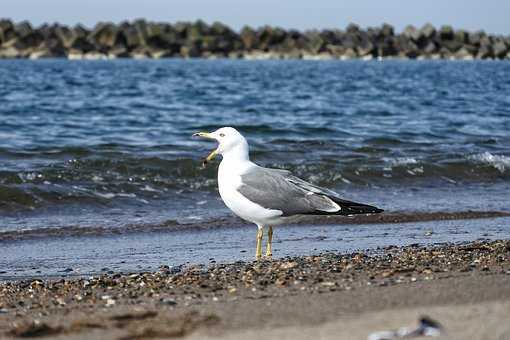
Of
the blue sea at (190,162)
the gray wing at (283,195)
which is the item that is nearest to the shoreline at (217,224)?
the blue sea at (190,162)

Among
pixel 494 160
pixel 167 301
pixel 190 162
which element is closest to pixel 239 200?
pixel 167 301

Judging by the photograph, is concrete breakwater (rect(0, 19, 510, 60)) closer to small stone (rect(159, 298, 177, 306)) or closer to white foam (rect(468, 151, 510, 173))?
white foam (rect(468, 151, 510, 173))

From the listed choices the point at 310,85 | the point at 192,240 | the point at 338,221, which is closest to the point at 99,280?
Result: the point at 192,240

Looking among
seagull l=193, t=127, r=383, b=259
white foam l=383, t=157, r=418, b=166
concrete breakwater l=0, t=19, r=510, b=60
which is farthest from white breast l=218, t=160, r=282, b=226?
concrete breakwater l=0, t=19, r=510, b=60

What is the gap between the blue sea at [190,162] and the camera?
770 cm

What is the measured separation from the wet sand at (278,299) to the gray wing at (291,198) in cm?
45

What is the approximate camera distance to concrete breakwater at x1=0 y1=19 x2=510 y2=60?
70.4 meters

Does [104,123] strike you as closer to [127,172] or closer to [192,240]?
[127,172]

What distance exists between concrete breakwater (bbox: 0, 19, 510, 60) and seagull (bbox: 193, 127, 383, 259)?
64.2 meters

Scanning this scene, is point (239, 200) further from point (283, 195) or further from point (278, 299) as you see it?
point (278, 299)

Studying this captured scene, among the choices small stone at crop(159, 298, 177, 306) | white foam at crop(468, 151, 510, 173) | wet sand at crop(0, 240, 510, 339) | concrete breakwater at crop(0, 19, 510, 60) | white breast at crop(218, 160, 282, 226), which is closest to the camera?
wet sand at crop(0, 240, 510, 339)

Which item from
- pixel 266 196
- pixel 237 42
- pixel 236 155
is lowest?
pixel 237 42

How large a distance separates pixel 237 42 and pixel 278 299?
248 feet

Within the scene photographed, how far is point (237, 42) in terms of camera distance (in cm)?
7894
